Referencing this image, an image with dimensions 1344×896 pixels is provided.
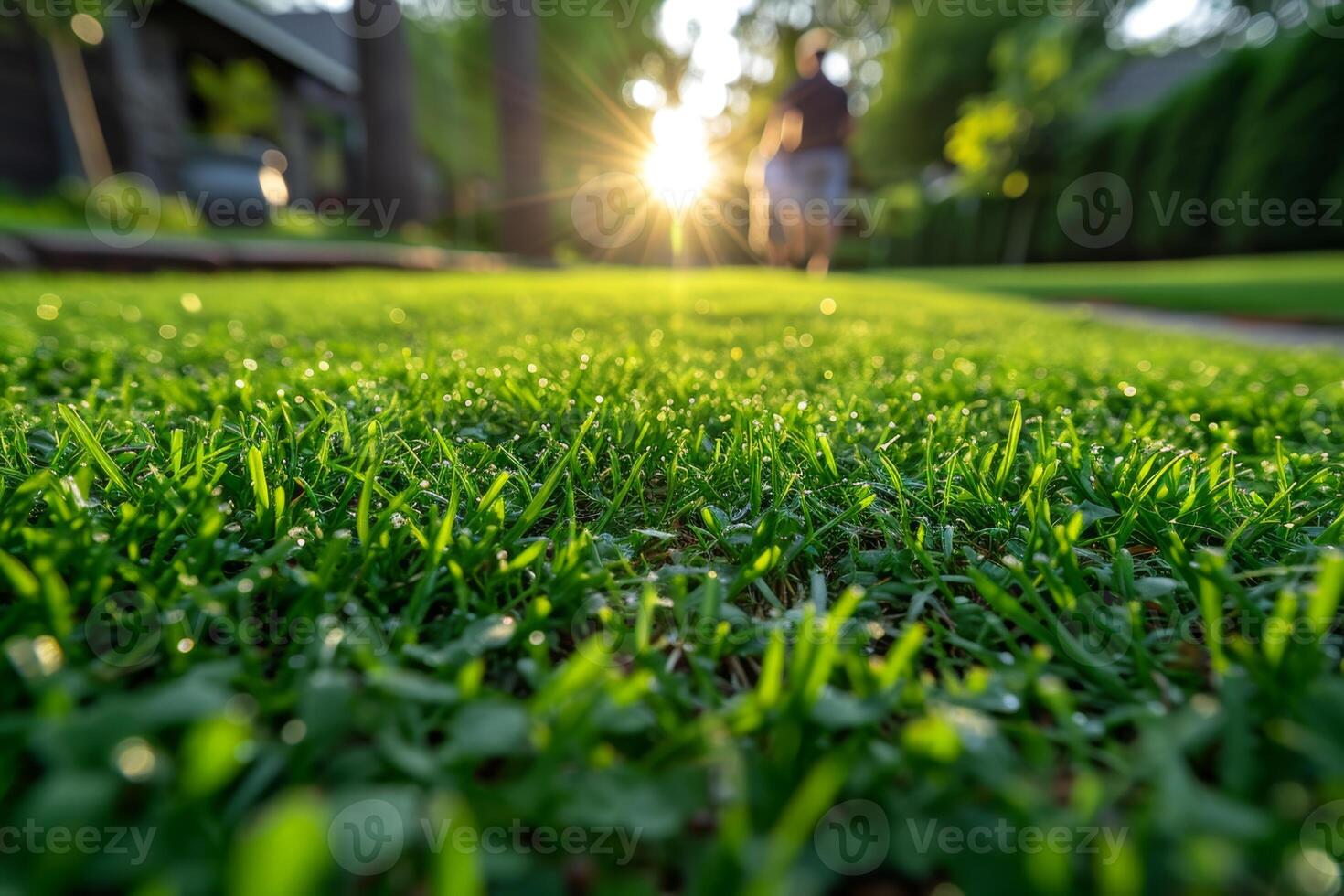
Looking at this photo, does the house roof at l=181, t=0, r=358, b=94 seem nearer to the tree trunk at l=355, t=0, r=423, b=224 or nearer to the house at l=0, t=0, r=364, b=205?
the house at l=0, t=0, r=364, b=205

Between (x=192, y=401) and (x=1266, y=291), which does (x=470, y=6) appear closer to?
(x=1266, y=291)

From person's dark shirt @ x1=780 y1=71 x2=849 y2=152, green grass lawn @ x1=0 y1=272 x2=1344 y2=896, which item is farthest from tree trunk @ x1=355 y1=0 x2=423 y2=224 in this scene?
green grass lawn @ x1=0 y1=272 x2=1344 y2=896

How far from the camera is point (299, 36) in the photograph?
25281 millimetres

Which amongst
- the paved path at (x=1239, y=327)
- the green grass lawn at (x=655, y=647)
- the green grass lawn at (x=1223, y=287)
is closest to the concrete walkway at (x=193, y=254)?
the green grass lawn at (x=655, y=647)

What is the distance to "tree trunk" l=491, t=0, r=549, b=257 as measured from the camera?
13.9 m

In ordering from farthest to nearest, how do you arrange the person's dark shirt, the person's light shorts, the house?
the house
the person's light shorts
the person's dark shirt

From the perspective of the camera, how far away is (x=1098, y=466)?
4.64 feet

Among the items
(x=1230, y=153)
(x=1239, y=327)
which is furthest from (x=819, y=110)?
(x=1230, y=153)

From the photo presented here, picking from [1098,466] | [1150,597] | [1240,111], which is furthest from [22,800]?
[1240,111]

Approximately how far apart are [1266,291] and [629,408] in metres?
8.04

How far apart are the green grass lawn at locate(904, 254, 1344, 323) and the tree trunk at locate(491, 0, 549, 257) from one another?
884cm

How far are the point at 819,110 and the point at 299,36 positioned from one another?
964 inches

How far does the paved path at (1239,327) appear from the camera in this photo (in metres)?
4.87

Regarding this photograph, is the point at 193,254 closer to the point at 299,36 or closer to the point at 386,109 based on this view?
the point at 386,109
